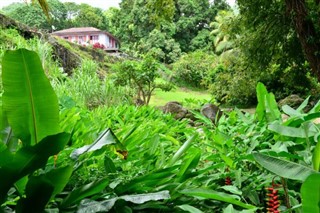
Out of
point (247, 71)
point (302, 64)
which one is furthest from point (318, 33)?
point (247, 71)

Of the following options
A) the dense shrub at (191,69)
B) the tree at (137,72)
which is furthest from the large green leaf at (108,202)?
the dense shrub at (191,69)

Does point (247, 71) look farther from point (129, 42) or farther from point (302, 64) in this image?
point (129, 42)

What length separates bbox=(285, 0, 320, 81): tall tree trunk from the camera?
4.47 m

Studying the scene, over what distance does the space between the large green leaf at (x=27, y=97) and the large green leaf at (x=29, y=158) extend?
0.44ft

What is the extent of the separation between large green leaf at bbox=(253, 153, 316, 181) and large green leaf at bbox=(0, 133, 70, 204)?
1.15ft

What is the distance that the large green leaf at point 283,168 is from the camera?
62 centimetres

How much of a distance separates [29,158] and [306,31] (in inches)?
180

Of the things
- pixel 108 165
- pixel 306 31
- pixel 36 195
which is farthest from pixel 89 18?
pixel 36 195

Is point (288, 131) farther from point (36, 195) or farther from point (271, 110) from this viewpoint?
point (36, 195)

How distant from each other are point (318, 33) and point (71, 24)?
102 ft

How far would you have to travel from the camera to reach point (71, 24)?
33.4 meters

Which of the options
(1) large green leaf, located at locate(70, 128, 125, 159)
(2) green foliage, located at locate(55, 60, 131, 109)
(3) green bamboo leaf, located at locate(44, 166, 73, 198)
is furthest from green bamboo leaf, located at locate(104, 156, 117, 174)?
(2) green foliage, located at locate(55, 60, 131, 109)

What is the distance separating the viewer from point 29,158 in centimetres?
66

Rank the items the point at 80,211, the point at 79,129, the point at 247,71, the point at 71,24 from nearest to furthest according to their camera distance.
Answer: the point at 80,211 < the point at 79,129 < the point at 247,71 < the point at 71,24
